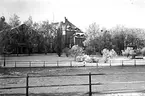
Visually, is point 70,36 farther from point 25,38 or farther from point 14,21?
point 14,21

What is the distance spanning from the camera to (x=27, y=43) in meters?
44.6

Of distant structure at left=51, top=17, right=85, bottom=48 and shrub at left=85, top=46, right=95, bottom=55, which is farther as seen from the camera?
distant structure at left=51, top=17, right=85, bottom=48

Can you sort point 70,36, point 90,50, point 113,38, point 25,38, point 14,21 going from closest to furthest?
point 25,38
point 14,21
point 90,50
point 113,38
point 70,36

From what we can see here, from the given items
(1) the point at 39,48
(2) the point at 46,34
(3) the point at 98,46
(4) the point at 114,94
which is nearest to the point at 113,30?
(3) the point at 98,46

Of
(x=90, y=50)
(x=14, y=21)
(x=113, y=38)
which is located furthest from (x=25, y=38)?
(x=113, y=38)

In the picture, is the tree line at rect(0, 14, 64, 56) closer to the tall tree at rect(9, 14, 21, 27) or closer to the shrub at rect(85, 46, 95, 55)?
the tall tree at rect(9, 14, 21, 27)

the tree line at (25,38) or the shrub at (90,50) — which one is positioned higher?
the tree line at (25,38)

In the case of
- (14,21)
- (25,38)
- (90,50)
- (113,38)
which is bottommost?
(90,50)

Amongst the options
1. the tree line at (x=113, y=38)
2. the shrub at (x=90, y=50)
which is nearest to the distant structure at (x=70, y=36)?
the tree line at (x=113, y=38)

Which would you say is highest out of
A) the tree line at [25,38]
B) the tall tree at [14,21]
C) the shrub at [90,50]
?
the tall tree at [14,21]

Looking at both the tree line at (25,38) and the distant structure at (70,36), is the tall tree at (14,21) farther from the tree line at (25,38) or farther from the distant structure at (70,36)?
the distant structure at (70,36)

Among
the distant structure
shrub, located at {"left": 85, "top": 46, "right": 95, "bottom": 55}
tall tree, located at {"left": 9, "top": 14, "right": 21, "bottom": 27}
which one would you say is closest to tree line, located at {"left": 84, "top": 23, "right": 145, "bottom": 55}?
shrub, located at {"left": 85, "top": 46, "right": 95, "bottom": 55}

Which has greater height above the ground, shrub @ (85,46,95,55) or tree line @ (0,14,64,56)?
tree line @ (0,14,64,56)

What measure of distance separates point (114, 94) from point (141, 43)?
2271 inches
